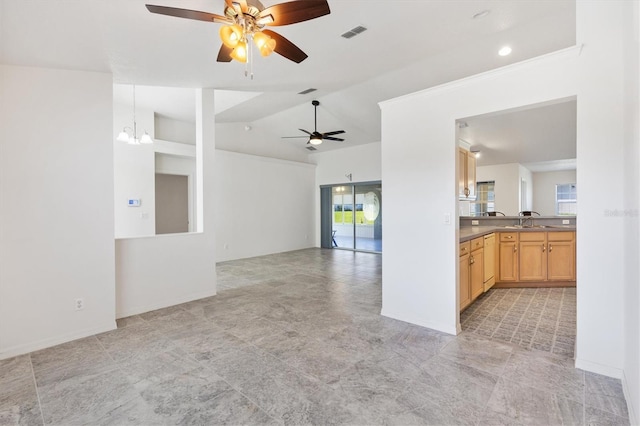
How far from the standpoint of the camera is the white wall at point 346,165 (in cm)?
803

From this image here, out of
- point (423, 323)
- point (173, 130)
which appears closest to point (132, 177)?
point (173, 130)

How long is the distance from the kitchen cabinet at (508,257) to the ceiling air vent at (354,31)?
147 inches

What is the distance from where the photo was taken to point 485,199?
890 centimetres

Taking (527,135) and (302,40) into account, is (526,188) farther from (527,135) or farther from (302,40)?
(302,40)

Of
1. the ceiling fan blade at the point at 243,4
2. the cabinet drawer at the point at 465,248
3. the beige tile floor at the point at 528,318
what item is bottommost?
the beige tile floor at the point at 528,318

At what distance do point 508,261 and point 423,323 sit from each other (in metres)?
2.32

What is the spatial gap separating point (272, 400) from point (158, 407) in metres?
0.74

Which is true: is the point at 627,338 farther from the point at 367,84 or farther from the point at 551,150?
the point at 551,150

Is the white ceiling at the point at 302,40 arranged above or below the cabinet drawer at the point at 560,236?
above

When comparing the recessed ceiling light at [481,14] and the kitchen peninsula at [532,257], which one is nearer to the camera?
the recessed ceiling light at [481,14]

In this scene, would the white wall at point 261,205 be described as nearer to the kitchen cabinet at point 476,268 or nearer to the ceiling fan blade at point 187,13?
the ceiling fan blade at point 187,13

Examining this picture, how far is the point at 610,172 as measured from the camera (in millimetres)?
2121

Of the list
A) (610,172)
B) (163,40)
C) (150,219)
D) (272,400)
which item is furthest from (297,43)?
(150,219)

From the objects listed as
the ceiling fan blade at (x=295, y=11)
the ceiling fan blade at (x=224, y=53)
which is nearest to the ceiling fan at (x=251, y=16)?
the ceiling fan blade at (x=295, y=11)
